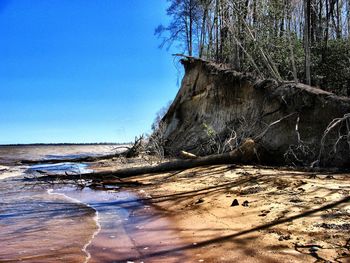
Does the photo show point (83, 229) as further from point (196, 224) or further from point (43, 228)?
point (196, 224)

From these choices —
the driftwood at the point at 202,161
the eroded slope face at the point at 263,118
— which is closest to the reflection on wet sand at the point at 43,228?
the driftwood at the point at 202,161

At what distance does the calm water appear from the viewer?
220 inches

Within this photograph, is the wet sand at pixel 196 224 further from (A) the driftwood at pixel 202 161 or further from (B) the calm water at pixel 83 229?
(A) the driftwood at pixel 202 161

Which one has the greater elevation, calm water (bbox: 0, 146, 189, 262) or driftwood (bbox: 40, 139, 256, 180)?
driftwood (bbox: 40, 139, 256, 180)

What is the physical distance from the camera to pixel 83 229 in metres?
7.31

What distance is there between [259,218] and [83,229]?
3059 mm

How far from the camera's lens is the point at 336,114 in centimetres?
1290

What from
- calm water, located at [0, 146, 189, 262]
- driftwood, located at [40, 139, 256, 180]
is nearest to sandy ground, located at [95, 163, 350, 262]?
calm water, located at [0, 146, 189, 262]

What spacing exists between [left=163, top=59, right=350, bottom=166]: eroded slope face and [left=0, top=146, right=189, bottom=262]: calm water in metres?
5.34

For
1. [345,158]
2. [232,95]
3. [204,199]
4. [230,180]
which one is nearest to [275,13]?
[232,95]

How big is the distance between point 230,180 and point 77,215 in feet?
13.0

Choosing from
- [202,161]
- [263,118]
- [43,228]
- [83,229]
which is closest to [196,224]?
[83,229]

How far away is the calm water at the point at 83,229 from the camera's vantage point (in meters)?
5.59

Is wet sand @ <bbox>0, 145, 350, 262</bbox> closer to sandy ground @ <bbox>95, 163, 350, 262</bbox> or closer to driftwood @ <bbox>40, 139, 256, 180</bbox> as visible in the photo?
sandy ground @ <bbox>95, 163, 350, 262</bbox>
